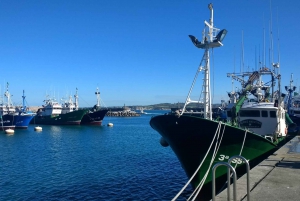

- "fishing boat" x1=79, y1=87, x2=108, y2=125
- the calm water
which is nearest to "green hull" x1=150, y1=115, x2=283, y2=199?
the calm water

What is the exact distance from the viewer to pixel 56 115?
261ft

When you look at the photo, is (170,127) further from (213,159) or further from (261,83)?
(261,83)

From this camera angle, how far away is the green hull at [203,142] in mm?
13570

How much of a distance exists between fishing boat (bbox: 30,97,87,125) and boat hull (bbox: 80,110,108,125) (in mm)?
1536

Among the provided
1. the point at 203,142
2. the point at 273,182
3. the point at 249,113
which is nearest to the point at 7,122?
the point at 249,113

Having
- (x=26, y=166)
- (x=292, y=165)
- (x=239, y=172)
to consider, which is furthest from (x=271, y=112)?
(x=26, y=166)

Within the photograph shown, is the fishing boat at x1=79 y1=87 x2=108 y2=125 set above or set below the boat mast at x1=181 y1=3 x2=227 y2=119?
below

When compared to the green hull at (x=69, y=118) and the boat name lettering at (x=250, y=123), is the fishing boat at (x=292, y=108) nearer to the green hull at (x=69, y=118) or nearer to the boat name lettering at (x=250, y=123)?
the boat name lettering at (x=250, y=123)

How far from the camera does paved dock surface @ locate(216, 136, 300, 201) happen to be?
7.49 meters

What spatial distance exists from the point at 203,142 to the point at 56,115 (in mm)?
71518

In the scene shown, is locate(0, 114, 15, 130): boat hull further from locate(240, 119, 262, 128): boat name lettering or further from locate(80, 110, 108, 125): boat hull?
locate(240, 119, 262, 128): boat name lettering

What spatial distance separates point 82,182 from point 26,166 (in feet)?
24.4

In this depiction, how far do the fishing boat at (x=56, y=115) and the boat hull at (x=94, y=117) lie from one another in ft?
5.04

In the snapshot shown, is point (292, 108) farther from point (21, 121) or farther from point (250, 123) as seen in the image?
point (21, 121)
